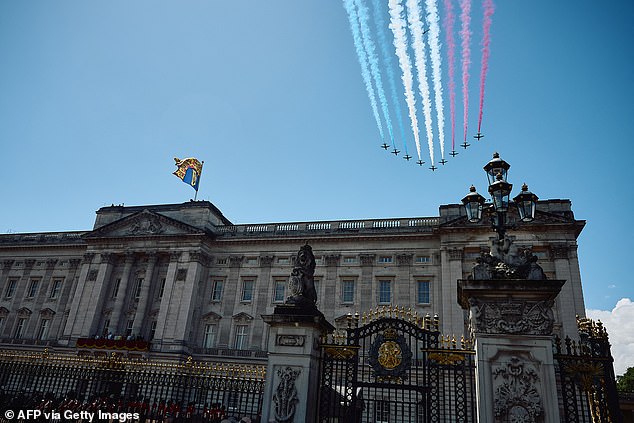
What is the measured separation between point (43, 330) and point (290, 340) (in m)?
46.3

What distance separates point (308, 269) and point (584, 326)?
658 cm

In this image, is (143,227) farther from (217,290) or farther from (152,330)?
(217,290)

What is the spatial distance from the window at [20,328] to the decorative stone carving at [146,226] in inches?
626

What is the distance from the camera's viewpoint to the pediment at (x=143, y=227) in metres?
42.7

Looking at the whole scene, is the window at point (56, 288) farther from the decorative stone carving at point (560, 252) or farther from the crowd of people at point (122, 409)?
the decorative stone carving at point (560, 252)

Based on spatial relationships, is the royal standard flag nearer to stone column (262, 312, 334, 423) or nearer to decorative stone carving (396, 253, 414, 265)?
decorative stone carving (396, 253, 414, 265)

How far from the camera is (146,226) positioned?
4428 cm

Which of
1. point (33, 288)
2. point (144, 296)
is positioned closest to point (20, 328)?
point (33, 288)

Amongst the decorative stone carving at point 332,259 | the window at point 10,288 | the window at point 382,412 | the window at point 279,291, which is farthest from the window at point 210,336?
the window at point 10,288

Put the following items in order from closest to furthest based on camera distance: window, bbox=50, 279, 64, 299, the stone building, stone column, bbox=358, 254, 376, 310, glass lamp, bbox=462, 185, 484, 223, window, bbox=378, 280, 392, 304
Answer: glass lamp, bbox=462, 185, 484, 223 → the stone building → window, bbox=378, 280, 392, 304 → stone column, bbox=358, 254, 376, 310 → window, bbox=50, 279, 64, 299

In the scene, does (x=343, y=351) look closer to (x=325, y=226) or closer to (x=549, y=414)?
(x=549, y=414)

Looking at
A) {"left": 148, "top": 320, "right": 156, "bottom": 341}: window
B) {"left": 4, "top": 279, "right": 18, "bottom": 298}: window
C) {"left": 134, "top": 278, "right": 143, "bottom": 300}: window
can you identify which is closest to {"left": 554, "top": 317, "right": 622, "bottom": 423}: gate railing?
{"left": 148, "top": 320, "right": 156, "bottom": 341}: window

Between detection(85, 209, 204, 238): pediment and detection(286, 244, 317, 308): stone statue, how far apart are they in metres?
32.6

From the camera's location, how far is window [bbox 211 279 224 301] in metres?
40.8
